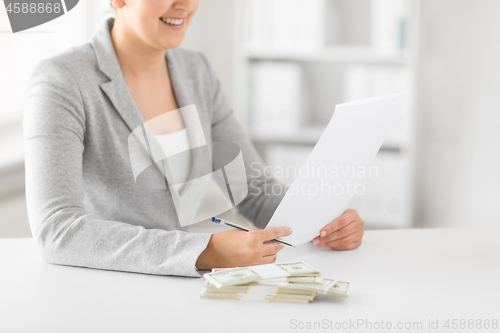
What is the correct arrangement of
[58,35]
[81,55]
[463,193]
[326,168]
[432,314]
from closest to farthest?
1. [432,314]
2. [326,168]
3. [81,55]
4. [58,35]
5. [463,193]

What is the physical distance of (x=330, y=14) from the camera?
307cm

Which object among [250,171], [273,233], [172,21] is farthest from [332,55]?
[273,233]

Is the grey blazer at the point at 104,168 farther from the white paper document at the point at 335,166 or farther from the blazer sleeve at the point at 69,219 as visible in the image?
the white paper document at the point at 335,166

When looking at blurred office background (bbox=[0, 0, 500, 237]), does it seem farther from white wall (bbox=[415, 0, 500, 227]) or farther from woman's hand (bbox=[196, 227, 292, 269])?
woman's hand (bbox=[196, 227, 292, 269])

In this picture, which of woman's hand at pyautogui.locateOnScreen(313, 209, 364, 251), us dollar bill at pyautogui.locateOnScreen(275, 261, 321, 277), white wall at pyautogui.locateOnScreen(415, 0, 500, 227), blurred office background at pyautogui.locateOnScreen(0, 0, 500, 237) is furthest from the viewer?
blurred office background at pyautogui.locateOnScreen(0, 0, 500, 237)

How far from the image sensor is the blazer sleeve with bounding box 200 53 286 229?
Result: 1.42 meters

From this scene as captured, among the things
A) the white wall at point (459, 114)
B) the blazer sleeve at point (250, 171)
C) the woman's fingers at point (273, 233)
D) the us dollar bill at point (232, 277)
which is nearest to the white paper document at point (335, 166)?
the woman's fingers at point (273, 233)

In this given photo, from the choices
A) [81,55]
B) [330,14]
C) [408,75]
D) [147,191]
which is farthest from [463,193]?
[81,55]

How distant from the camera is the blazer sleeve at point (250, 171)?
142 cm

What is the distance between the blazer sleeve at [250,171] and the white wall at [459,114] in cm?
158

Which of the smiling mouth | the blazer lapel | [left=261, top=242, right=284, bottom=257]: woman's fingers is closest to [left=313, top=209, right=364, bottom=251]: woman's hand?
[left=261, top=242, right=284, bottom=257]: woman's fingers

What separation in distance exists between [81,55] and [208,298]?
764 mm

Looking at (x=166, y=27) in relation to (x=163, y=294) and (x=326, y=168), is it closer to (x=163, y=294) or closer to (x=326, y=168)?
(x=326, y=168)

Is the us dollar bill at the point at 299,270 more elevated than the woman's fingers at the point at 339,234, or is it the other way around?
Result: the us dollar bill at the point at 299,270
